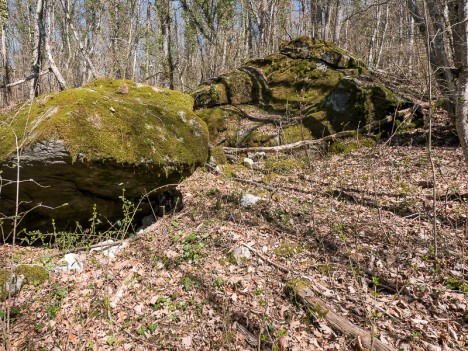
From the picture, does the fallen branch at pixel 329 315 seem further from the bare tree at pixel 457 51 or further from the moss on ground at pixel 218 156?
the moss on ground at pixel 218 156

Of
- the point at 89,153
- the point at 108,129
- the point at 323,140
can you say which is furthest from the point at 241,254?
the point at 323,140

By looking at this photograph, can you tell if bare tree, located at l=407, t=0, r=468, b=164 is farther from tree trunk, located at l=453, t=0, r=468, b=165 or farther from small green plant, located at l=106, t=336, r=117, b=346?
small green plant, located at l=106, t=336, r=117, b=346

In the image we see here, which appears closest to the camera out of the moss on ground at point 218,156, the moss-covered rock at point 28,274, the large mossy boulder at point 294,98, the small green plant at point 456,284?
the small green plant at point 456,284

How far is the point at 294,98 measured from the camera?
10.3m

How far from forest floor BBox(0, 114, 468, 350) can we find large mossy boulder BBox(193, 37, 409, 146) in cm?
372

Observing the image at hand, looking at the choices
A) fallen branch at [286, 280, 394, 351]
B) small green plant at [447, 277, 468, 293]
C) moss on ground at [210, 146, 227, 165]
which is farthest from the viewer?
moss on ground at [210, 146, 227, 165]

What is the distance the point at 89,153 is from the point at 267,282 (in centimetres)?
290

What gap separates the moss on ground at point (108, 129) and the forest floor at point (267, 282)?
133cm

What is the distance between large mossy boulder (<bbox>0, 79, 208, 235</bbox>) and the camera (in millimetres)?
3605

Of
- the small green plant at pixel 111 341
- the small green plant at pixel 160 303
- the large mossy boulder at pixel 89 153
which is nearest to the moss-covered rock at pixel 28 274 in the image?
the large mossy boulder at pixel 89 153

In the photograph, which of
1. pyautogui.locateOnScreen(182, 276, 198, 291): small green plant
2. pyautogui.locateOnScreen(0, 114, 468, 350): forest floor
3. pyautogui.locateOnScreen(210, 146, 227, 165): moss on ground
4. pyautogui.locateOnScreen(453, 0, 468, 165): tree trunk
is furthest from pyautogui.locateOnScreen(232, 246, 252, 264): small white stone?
pyautogui.locateOnScreen(210, 146, 227, 165): moss on ground

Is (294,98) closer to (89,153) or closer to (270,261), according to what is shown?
(270,261)

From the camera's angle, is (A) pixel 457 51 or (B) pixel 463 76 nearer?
(B) pixel 463 76

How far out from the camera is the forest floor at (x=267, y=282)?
2.82 metres
